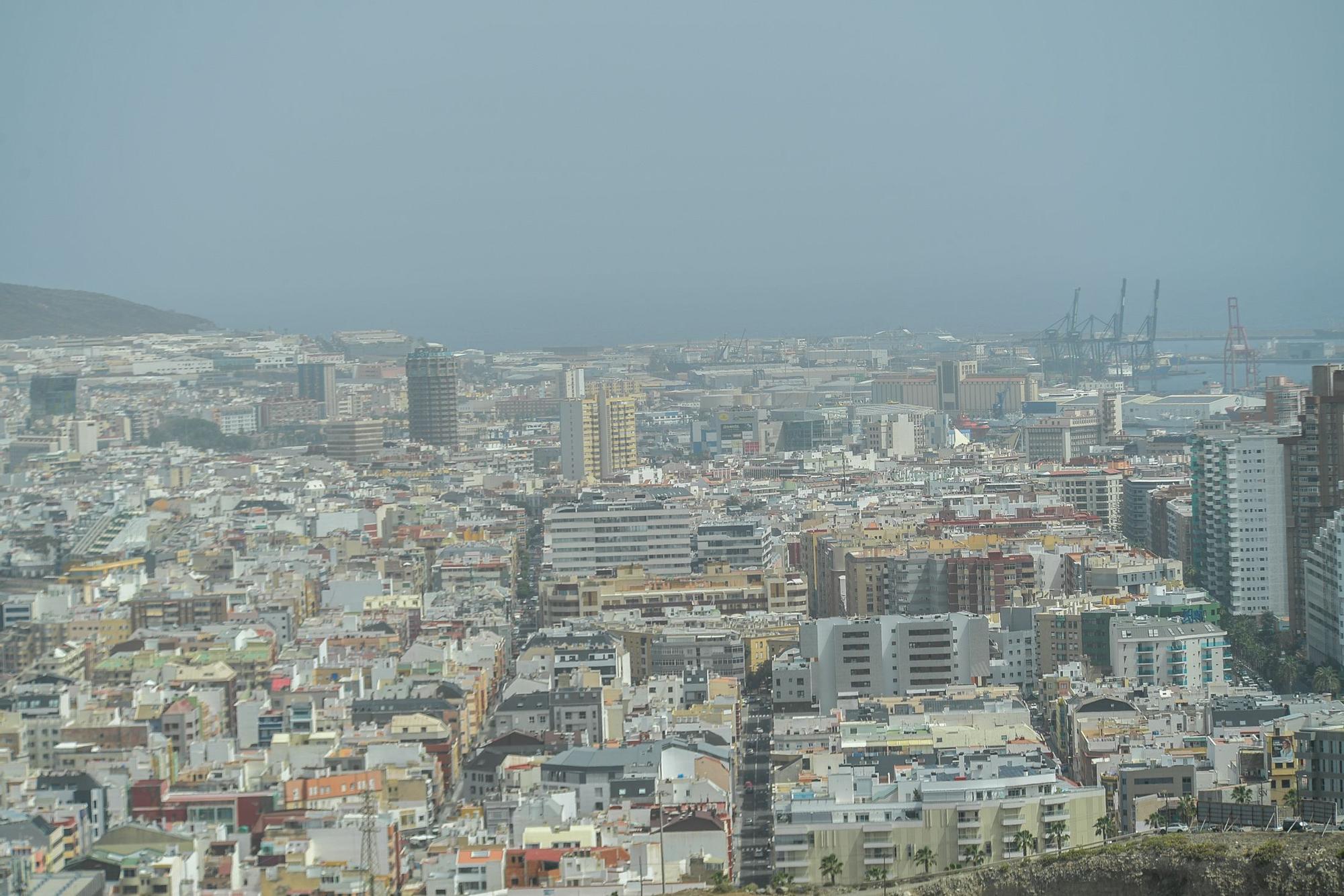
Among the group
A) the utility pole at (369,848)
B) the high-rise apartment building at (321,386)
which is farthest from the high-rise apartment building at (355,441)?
the utility pole at (369,848)

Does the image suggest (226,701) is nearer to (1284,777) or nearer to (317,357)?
(1284,777)

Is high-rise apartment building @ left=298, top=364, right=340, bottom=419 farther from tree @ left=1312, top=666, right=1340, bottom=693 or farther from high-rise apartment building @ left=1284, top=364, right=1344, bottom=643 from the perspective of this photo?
tree @ left=1312, top=666, right=1340, bottom=693

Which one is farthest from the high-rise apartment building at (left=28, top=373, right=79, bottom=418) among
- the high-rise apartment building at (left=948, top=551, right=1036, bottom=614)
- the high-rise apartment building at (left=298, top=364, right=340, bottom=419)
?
the high-rise apartment building at (left=948, top=551, right=1036, bottom=614)

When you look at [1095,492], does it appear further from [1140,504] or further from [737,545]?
[737,545]

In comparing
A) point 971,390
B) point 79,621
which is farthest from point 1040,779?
point 971,390

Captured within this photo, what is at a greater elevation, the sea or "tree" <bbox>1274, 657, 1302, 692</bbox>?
the sea

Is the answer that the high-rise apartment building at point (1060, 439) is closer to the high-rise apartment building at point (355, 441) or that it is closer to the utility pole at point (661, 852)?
the high-rise apartment building at point (355, 441)
